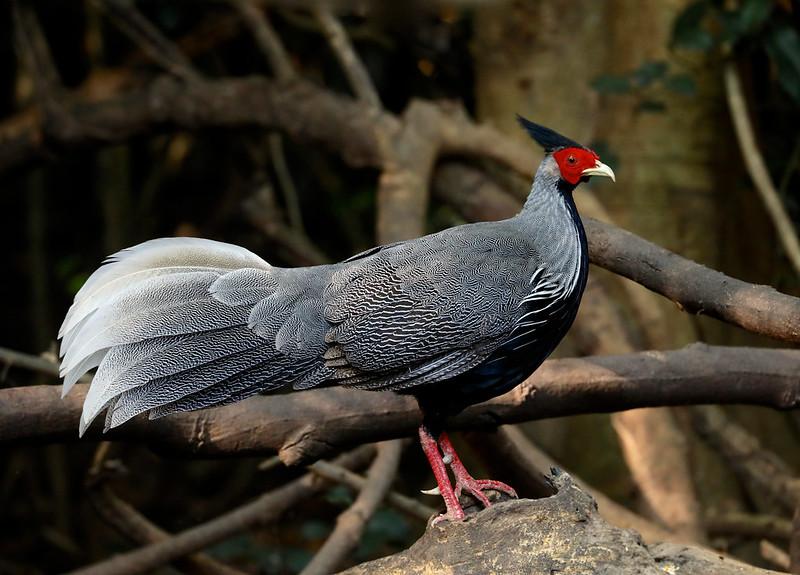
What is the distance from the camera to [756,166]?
4.27m

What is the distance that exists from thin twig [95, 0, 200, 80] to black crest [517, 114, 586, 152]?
273 centimetres

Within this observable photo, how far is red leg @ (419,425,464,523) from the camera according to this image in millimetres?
2377

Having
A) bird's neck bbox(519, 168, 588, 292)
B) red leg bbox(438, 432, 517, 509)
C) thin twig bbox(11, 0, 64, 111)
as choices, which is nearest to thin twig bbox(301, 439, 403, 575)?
red leg bbox(438, 432, 517, 509)

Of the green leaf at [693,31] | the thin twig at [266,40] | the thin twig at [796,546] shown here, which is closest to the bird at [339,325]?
the thin twig at [796,546]

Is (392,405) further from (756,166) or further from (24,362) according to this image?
(756,166)

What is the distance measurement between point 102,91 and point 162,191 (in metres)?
1.49

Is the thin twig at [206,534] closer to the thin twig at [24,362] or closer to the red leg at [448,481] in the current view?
the thin twig at [24,362]

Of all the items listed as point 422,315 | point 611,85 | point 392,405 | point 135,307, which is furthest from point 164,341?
point 611,85

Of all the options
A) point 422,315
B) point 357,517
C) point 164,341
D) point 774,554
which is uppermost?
point 422,315

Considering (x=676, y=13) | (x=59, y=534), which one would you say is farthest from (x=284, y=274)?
(x=59, y=534)

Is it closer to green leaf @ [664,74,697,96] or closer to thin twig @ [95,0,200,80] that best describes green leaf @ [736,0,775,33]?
green leaf @ [664,74,697,96]

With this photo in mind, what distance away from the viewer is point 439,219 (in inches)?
235

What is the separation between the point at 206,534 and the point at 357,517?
781mm

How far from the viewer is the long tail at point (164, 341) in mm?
2277
